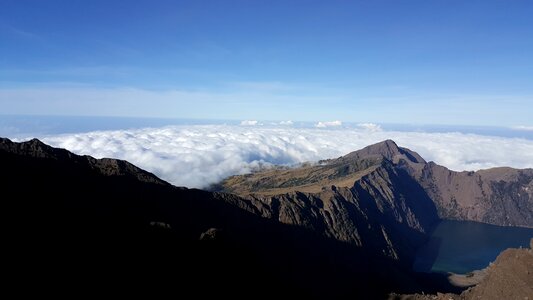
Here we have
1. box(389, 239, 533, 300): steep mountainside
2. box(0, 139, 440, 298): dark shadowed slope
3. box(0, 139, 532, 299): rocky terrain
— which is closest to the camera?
box(0, 139, 440, 298): dark shadowed slope

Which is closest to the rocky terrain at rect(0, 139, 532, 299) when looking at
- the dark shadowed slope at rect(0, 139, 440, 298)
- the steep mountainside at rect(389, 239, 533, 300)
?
the dark shadowed slope at rect(0, 139, 440, 298)

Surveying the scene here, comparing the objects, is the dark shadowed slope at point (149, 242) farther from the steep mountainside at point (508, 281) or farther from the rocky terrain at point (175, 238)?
the steep mountainside at point (508, 281)

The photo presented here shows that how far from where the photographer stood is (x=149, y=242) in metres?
67.3

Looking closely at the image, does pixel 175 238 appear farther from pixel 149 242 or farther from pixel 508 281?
pixel 508 281

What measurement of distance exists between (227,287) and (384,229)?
13644 cm

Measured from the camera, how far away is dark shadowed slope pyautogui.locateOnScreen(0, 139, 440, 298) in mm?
53000

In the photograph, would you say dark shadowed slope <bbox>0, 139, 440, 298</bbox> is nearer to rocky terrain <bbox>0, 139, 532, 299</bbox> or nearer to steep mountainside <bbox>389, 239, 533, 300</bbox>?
rocky terrain <bbox>0, 139, 532, 299</bbox>

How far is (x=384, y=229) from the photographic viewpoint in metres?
187

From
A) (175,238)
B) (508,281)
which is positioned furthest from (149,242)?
(508,281)

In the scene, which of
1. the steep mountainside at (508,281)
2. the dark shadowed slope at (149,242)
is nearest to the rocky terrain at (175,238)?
the dark shadowed slope at (149,242)

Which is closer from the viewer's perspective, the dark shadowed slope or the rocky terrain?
the dark shadowed slope

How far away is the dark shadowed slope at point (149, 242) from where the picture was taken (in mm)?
53000

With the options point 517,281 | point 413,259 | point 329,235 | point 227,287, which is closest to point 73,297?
point 227,287

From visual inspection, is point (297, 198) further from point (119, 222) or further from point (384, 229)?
point (119, 222)
